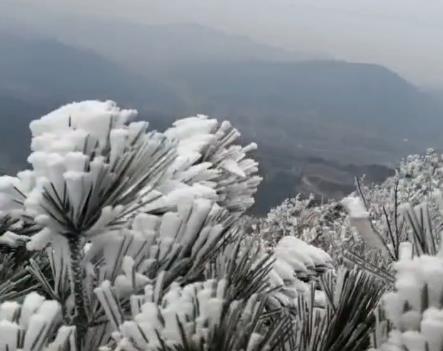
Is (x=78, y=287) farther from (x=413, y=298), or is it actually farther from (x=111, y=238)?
(x=413, y=298)

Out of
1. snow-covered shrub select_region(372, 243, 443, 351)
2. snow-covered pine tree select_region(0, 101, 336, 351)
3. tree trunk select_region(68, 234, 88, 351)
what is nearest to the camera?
snow-covered shrub select_region(372, 243, 443, 351)

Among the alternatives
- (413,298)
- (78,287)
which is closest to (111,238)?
(78,287)

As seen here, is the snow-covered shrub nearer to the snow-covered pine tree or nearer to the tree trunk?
the snow-covered pine tree

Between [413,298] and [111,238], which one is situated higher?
[111,238]

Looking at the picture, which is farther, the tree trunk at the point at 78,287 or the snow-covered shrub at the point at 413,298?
the tree trunk at the point at 78,287

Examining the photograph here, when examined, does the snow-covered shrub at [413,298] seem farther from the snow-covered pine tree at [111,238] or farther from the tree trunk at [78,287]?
the tree trunk at [78,287]

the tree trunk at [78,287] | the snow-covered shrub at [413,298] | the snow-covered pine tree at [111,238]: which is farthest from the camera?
the tree trunk at [78,287]

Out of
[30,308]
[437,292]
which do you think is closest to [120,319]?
[30,308]

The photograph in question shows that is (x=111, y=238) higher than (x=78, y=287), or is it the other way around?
(x=111, y=238)

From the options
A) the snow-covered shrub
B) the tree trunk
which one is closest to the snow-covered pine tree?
the tree trunk

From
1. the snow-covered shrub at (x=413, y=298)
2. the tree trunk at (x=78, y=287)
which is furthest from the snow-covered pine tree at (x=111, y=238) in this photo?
the snow-covered shrub at (x=413, y=298)

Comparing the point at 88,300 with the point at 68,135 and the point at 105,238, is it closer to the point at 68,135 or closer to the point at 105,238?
the point at 105,238

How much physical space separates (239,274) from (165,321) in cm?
50

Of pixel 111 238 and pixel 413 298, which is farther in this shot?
pixel 111 238
